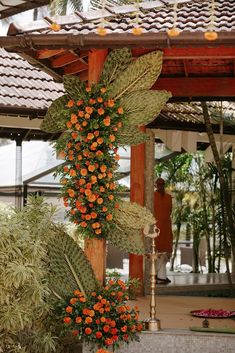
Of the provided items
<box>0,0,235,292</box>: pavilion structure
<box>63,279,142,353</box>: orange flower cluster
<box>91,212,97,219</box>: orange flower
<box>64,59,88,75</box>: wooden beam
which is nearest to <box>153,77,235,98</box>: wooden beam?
<box>0,0,235,292</box>: pavilion structure

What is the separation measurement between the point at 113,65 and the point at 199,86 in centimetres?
238

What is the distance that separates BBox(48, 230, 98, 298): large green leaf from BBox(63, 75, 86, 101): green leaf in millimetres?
1287

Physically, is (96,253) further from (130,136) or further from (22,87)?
(22,87)

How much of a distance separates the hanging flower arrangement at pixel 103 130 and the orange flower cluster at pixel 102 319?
0.55 metres

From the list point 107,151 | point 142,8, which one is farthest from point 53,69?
point 107,151

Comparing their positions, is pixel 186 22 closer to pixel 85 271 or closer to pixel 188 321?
pixel 85 271

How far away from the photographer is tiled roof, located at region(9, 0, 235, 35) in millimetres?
7562

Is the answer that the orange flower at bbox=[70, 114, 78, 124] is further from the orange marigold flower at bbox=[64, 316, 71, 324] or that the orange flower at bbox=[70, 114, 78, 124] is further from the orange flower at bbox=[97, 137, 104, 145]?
the orange marigold flower at bbox=[64, 316, 71, 324]

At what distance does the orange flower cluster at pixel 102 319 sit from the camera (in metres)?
7.41

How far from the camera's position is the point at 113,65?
25.7 ft

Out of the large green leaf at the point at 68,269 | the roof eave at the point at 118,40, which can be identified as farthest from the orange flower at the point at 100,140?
the large green leaf at the point at 68,269

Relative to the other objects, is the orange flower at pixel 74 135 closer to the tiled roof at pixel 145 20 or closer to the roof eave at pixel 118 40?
the roof eave at pixel 118 40

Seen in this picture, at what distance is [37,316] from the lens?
7.68 meters

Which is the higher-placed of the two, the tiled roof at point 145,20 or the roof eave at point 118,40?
the tiled roof at point 145,20
